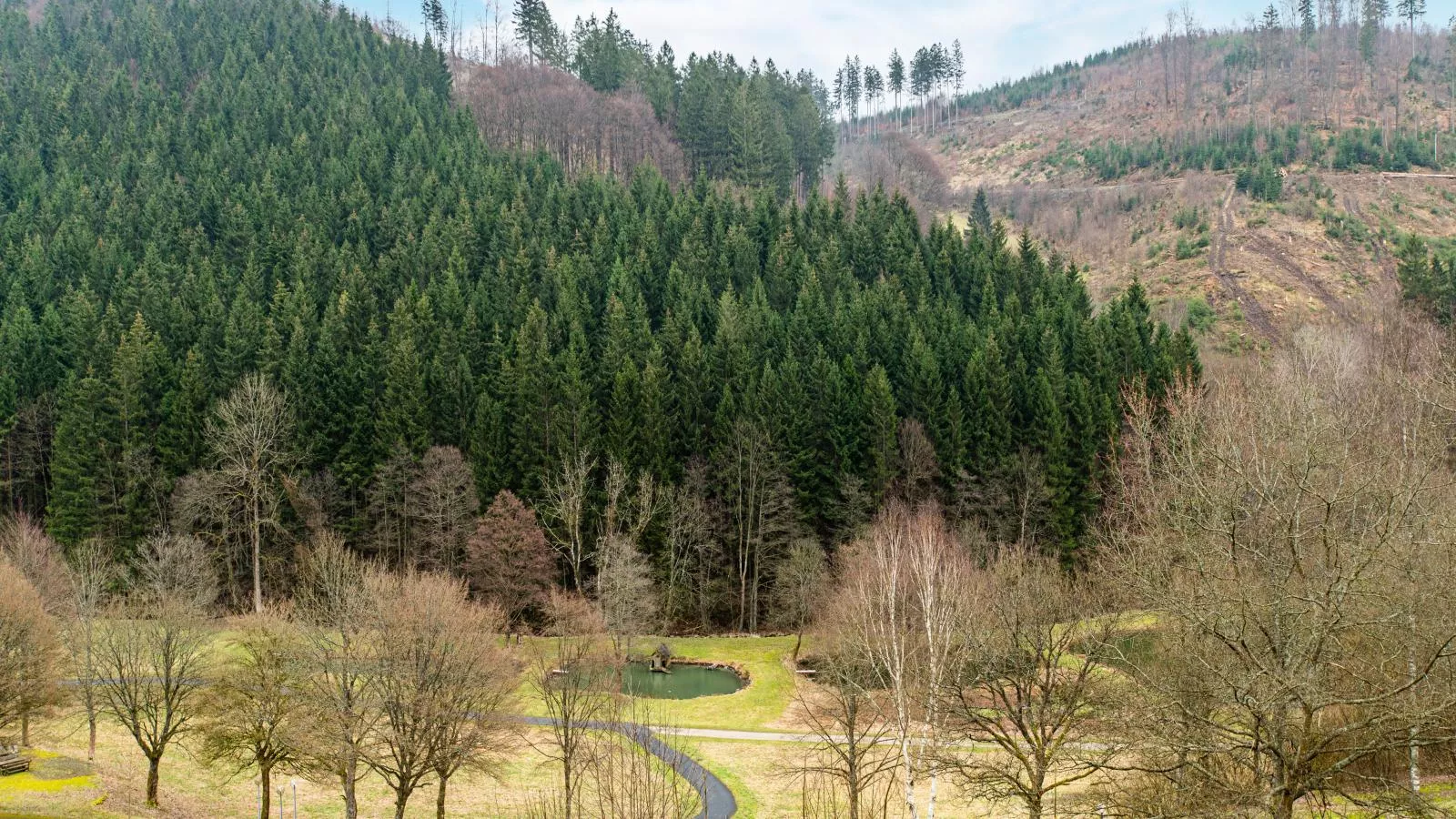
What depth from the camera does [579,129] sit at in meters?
125

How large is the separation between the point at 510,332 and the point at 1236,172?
10766 centimetres

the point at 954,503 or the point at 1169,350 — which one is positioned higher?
the point at 1169,350

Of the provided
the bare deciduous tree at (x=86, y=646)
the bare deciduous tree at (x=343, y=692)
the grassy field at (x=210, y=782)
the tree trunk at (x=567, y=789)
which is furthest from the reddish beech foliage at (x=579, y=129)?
the tree trunk at (x=567, y=789)

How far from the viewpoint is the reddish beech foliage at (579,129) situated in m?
125

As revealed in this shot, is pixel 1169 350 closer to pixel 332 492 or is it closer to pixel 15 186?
pixel 332 492

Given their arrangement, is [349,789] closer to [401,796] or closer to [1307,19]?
[401,796]

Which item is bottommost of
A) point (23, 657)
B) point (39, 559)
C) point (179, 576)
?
point (23, 657)

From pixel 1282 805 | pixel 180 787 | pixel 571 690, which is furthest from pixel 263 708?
pixel 1282 805

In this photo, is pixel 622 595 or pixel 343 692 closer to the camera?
pixel 343 692

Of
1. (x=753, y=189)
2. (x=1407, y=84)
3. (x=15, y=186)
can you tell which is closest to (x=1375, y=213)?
(x=1407, y=84)

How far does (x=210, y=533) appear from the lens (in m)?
66.6

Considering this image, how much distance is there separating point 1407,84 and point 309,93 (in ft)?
537

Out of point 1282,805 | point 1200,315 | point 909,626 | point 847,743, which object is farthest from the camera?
point 1200,315

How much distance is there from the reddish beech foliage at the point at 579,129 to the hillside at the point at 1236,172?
103 ft
